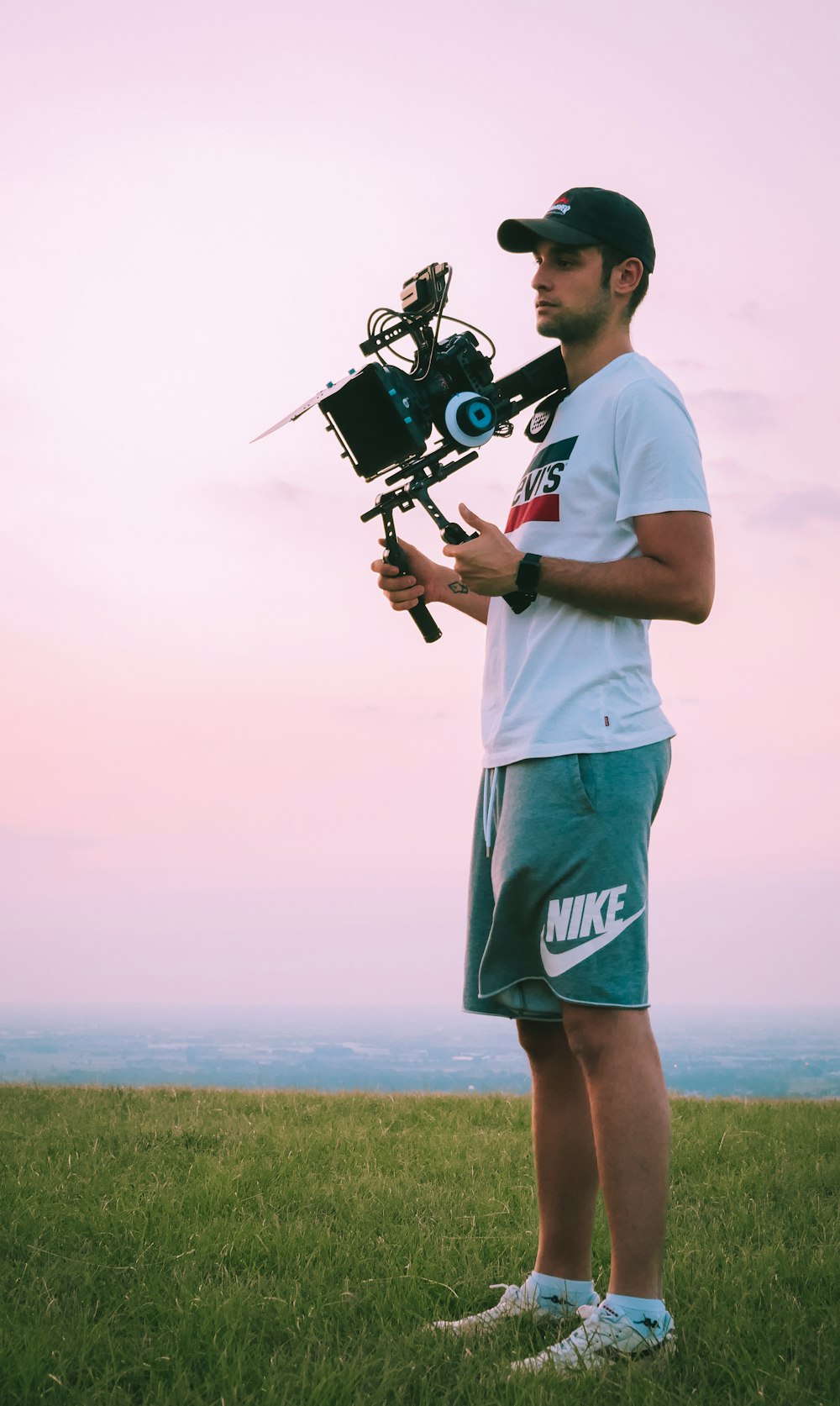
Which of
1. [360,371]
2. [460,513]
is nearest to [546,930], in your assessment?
[460,513]

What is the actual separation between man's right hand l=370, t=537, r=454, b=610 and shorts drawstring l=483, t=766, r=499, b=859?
0.66 meters

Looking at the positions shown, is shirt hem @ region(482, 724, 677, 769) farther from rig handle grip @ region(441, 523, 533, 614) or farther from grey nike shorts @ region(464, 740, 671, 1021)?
rig handle grip @ region(441, 523, 533, 614)

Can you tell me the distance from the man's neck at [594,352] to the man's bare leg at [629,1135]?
1.64 m

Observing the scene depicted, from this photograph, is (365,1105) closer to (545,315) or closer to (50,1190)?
(50,1190)

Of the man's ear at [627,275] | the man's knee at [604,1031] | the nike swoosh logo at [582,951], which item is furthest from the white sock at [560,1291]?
the man's ear at [627,275]

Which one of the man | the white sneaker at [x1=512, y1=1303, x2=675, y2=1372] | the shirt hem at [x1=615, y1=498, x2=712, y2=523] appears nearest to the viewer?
the white sneaker at [x1=512, y1=1303, x2=675, y2=1372]

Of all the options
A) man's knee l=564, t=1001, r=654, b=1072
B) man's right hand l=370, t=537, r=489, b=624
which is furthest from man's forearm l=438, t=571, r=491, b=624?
man's knee l=564, t=1001, r=654, b=1072

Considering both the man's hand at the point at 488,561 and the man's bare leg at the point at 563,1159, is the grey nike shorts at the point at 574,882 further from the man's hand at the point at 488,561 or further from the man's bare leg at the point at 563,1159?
the man's hand at the point at 488,561

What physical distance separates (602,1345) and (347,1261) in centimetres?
105

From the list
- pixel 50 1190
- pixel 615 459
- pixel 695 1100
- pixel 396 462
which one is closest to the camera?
pixel 615 459

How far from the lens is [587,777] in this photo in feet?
8.61

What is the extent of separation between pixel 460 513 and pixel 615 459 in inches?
16.0

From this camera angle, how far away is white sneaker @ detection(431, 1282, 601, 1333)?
2.74 m

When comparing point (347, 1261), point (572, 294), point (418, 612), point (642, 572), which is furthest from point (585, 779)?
point (347, 1261)
